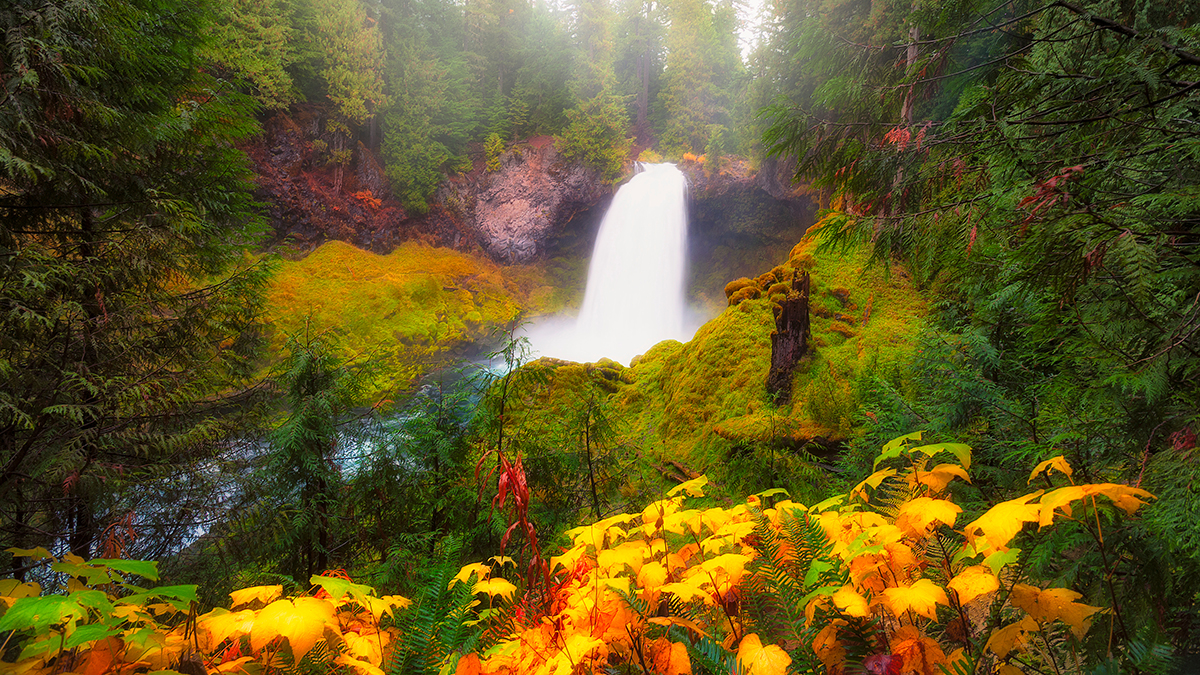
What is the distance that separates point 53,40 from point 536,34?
2198 cm

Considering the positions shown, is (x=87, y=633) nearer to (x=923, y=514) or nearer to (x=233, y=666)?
(x=233, y=666)

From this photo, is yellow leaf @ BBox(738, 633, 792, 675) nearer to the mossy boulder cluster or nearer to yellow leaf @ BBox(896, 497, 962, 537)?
yellow leaf @ BBox(896, 497, 962, 537)

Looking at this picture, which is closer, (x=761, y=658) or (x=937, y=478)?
(x=761, y=658)

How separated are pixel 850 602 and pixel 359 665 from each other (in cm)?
77

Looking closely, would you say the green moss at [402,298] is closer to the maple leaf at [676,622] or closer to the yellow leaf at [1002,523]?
the maple leaf at [676,622]

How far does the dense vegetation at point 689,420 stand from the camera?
30.3 inches

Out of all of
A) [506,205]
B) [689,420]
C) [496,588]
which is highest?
[506,205]

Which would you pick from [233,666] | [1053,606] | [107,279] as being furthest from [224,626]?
[107,279]

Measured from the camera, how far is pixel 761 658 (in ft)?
2.13

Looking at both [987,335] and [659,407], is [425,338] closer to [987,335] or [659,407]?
[659,407]

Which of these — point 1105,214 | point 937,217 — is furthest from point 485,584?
point 937,217

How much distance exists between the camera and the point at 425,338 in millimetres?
15203

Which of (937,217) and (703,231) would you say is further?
(703,231)

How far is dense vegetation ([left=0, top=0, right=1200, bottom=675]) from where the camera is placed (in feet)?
2.52
